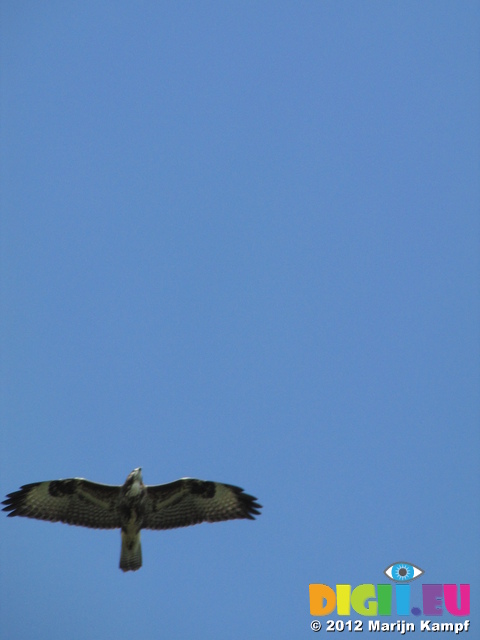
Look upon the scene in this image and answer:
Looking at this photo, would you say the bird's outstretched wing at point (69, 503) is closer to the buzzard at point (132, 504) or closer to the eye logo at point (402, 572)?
the buzzard at point (132, 504)

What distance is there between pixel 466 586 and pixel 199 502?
20.6ft

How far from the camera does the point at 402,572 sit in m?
18.0

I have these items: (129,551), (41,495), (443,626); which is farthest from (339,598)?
(41,495)

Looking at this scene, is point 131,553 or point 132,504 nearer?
point 131,553

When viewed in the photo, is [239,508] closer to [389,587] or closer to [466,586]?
[389,587]

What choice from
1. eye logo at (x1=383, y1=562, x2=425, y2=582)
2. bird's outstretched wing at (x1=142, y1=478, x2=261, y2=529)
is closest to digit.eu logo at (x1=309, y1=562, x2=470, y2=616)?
eye logo at (x1=383, y1=562, x2=425, y2=582)

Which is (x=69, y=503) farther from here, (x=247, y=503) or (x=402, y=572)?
(x=402, y=572)

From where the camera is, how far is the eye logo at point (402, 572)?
17.9 metres

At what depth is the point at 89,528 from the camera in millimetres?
15656

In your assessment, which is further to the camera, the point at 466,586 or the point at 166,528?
the point at 466,586

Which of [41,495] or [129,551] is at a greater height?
[41,495]

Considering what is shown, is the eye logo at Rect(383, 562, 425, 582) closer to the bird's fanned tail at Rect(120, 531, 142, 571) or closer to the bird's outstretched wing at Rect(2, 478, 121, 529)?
the bird's fanned tail at Rect(120, 531, 142, 571)

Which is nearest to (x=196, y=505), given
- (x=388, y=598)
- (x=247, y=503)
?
(x=247, y=503)

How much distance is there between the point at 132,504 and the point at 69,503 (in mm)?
1411
